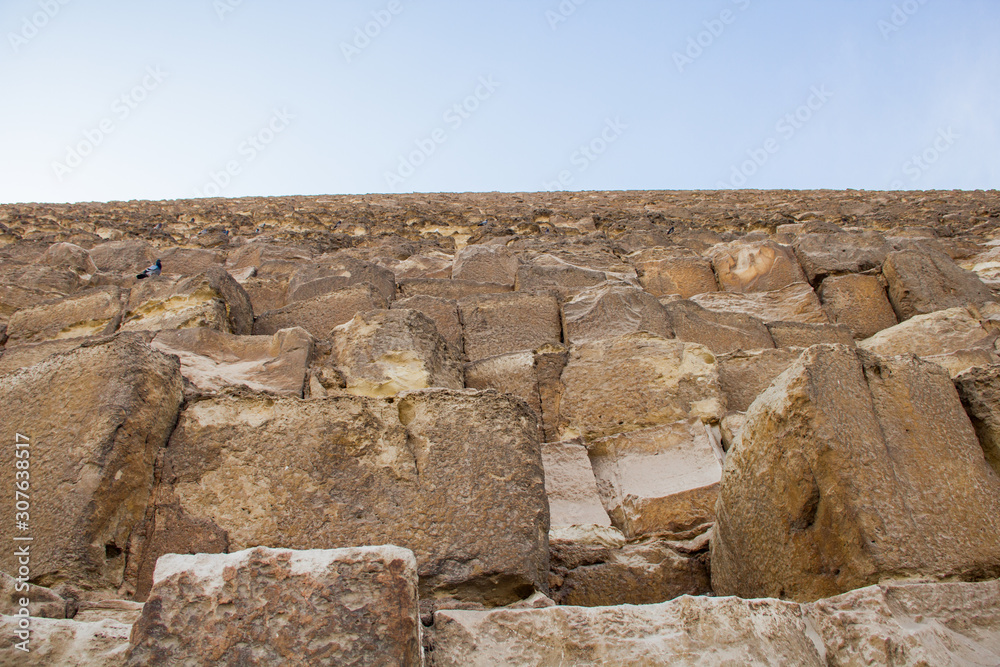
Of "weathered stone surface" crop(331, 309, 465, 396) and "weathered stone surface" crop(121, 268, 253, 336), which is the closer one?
"weathered stone surface" crop(331, 309, 465, 396)

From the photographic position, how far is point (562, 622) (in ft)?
5.78

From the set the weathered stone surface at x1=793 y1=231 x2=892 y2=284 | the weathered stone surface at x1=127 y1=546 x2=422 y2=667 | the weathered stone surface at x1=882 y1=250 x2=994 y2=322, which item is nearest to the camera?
the weathered stone surface at x1=127 y1=546 x2=422 y2=667

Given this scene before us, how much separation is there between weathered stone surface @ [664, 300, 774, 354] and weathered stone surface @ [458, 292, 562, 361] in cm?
68

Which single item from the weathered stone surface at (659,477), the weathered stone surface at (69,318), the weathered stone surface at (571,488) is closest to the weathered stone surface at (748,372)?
the weathered stone surface at (659,477)

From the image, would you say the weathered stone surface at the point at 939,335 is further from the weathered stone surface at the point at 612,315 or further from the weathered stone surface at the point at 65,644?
the weathered stone surface at the point at 65,644

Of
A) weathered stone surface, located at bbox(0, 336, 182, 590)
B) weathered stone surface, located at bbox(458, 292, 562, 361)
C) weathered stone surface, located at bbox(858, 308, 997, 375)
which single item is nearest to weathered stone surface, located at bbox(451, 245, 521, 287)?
weathered stone surface, located at bbox(458, 292, 562, 361)

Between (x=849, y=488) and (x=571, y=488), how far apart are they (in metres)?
1.10

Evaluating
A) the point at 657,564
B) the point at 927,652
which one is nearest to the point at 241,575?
the point at 657,564

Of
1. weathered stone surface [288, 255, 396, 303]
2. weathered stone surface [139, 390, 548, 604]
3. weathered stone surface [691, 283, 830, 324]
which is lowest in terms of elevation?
weathered stone surface [139, 390, 548, 604]

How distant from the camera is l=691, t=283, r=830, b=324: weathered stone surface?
4598mm

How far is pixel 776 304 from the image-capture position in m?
4.77

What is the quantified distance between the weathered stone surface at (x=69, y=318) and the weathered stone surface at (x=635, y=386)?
2634 mm

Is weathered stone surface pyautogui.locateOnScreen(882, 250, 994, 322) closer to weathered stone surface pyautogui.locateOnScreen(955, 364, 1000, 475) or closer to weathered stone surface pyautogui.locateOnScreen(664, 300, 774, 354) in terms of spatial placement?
weathered stone surface pyautogui.locateOnScreen(664, 300, 774, 354)

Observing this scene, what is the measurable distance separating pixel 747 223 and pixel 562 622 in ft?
26.6
